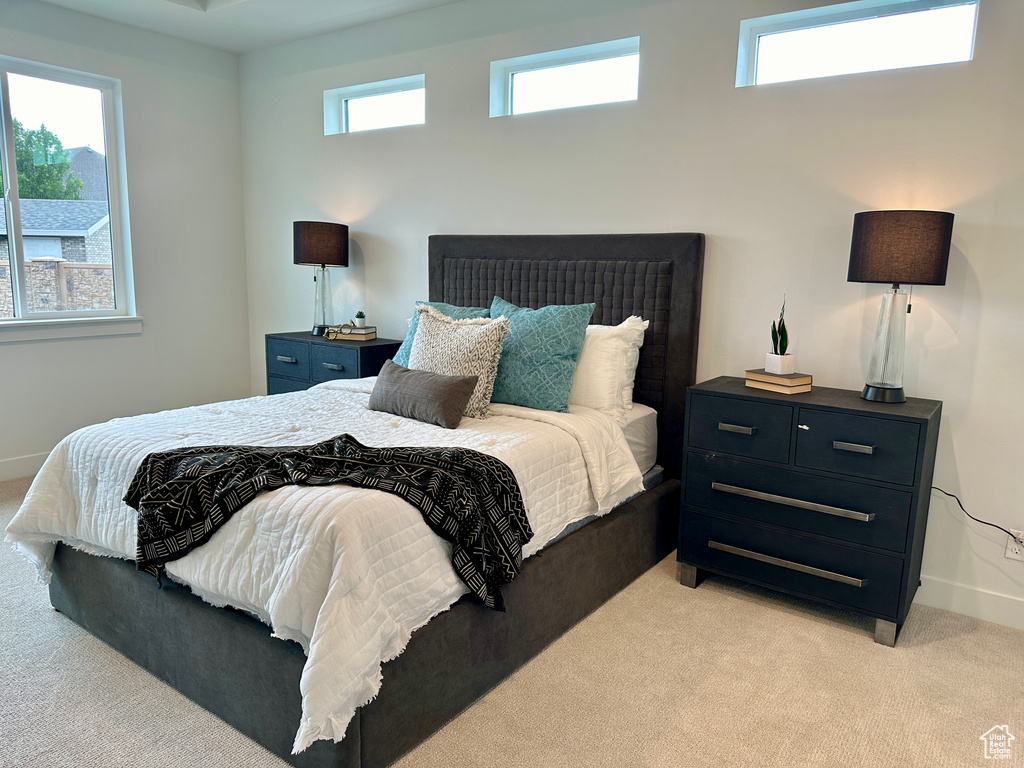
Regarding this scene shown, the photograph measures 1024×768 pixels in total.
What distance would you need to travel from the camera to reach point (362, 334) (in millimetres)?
4117

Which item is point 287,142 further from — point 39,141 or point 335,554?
point 335,554

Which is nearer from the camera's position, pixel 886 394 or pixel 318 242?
pixel 886 394

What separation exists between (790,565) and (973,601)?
30.1 inches

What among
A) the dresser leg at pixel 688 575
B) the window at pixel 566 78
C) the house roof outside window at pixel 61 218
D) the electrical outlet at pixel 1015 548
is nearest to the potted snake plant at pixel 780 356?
the dresser leg at pixel 688 575

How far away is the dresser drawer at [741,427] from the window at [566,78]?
4.98ft

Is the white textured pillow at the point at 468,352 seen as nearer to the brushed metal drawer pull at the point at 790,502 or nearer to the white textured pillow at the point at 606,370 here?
the white textured pillow at the point at 606,370

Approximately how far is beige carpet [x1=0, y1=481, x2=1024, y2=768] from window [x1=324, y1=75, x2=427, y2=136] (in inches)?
116

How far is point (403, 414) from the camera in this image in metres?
2.68

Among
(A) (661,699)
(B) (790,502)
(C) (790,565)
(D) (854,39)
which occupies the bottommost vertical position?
(A) (661,699)

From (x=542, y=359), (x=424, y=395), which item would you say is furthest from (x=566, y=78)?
(x=424, y=395)

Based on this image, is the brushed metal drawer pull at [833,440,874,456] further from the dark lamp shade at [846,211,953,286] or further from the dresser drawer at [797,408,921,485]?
the dark lamp shade at [846,211,953,286]

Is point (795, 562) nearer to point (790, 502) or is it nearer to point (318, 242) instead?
point (790, 502)

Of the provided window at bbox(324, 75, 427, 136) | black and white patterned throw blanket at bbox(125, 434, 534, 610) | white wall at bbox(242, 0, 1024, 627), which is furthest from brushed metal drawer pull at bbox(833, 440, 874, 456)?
window at bbox(324, 75, 427, 136)

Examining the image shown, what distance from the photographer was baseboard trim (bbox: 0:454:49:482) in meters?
3.89
